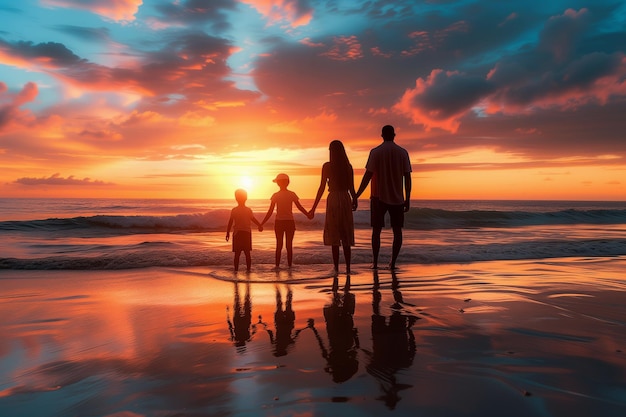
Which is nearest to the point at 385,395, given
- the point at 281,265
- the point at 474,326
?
the point at 474,326

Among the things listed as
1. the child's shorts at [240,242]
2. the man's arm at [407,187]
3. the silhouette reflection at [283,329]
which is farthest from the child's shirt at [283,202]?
the silhouette reflection at [283,329]

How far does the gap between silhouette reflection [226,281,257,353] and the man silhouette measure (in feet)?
11.7

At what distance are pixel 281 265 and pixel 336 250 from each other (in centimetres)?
184

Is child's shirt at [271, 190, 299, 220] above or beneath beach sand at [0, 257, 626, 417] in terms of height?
above

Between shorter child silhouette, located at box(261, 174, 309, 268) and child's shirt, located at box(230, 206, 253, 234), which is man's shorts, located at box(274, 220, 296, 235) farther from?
child's shirt, located at box(230, 206, 253, 234)

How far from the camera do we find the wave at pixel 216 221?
757 inches

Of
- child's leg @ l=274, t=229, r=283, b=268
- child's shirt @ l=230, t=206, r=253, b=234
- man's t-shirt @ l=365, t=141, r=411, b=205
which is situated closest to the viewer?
man's t-shirt @ l=365, t=141, r=411, b=205

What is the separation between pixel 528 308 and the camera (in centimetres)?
441

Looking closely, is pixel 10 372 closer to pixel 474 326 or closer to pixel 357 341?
pixel 357 341

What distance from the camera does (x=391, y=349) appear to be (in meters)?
3.12

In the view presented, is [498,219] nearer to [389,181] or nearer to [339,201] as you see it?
[389,181]

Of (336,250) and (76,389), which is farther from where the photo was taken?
(336,250)

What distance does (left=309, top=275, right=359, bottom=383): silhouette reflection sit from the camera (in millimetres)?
2715

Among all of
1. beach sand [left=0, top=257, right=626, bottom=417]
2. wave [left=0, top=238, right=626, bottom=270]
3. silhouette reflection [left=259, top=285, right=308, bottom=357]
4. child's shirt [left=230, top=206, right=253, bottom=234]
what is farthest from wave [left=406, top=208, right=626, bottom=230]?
silhouette reflection [left=259, top=285, right=308, bottom=357]
